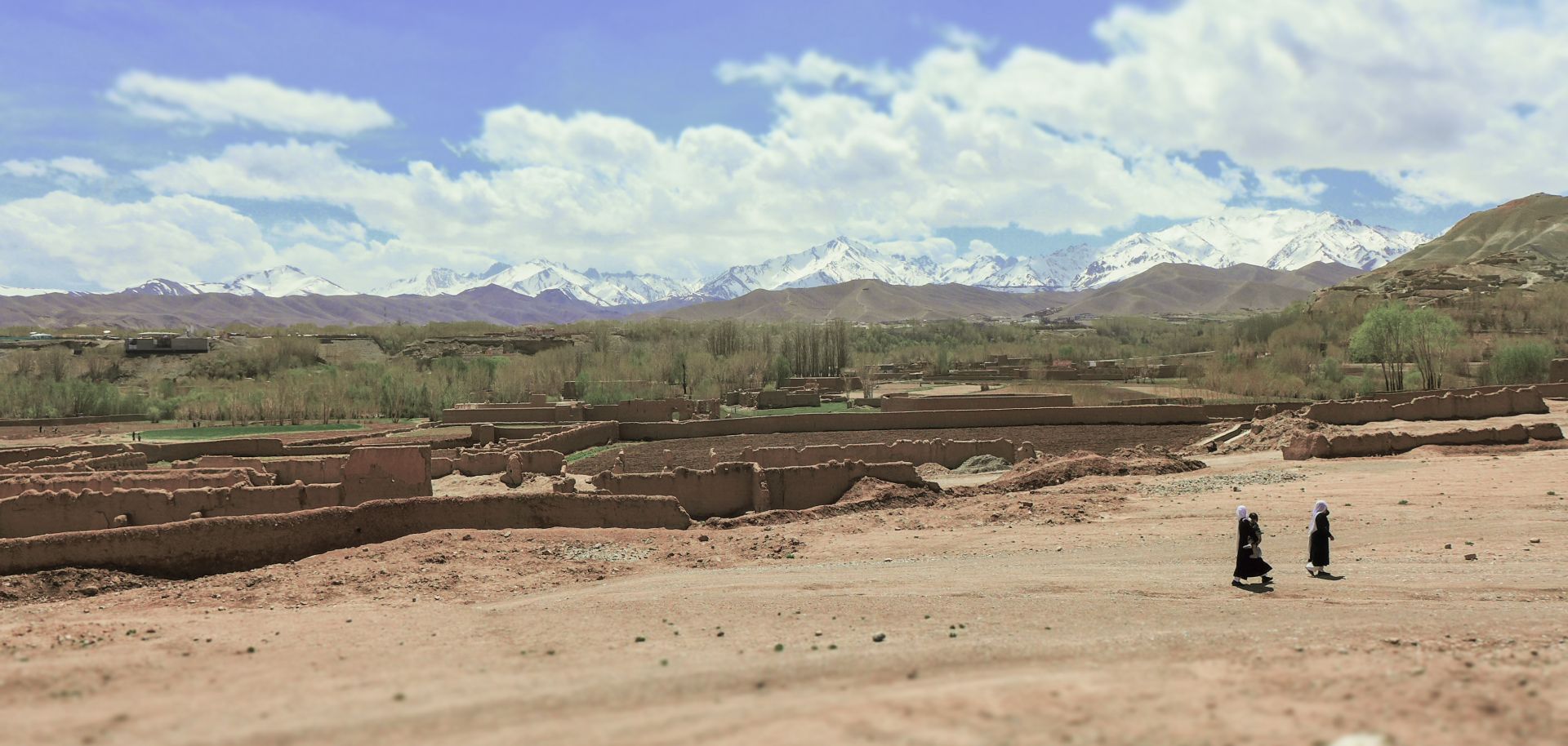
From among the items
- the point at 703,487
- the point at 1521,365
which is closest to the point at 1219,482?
the point at 703,487

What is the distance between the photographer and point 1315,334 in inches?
2950

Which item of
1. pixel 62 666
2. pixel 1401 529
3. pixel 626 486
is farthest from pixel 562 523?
pixel 1401 529

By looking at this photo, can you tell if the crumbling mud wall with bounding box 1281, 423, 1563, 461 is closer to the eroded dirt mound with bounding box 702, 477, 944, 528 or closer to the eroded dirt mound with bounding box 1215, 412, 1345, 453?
the eroded dirt mound with bounding box 1215, 412, 1345, 453

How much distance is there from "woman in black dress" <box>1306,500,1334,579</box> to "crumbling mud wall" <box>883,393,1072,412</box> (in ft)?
114

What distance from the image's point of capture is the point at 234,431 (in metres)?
51.2

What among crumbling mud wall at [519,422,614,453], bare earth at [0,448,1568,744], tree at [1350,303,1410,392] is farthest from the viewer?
tree at [1350,303,1410,392]

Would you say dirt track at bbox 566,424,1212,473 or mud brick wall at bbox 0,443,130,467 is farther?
dirt track at bbox 566,424,1212,473

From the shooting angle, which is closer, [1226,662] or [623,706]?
→ [623,706]

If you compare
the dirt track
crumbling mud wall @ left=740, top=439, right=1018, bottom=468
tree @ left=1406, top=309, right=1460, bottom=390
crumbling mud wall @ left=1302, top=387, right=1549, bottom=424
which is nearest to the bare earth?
crumbling mud wall @ left=740, top=439, right=1018, bottom=468

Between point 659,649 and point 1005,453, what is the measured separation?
841 inches

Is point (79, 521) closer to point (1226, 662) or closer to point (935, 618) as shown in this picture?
point (935, 618)

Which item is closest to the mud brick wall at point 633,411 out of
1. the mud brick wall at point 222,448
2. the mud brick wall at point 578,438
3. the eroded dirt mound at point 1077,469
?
the mud brick wall at point 578,438

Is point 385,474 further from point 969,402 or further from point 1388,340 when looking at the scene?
point 1388,340

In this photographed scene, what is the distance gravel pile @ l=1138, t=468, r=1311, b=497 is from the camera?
20.5m
